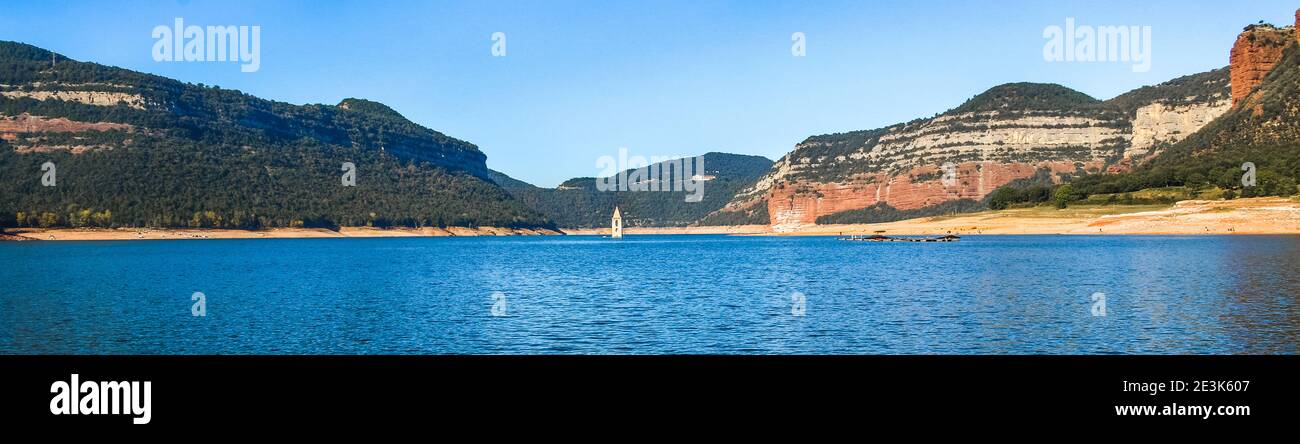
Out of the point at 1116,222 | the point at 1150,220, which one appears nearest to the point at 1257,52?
the point at 1116,222

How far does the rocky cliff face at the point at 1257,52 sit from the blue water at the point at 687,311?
150692mm

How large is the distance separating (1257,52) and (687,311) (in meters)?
201

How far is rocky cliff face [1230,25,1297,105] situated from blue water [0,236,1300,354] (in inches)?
5933

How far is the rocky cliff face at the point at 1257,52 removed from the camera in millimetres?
189500

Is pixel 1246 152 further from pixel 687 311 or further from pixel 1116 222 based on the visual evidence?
pixel 687 311

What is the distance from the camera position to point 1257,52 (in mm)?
190750

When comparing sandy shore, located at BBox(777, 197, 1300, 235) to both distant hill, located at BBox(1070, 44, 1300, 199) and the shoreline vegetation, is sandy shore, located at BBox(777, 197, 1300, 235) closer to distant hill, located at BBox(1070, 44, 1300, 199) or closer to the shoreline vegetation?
the shoreline vegetation

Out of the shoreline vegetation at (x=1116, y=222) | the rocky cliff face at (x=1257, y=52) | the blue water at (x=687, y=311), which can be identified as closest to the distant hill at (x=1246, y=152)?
the rocky cliff face at (x=1257, y=52)

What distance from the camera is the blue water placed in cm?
2822
